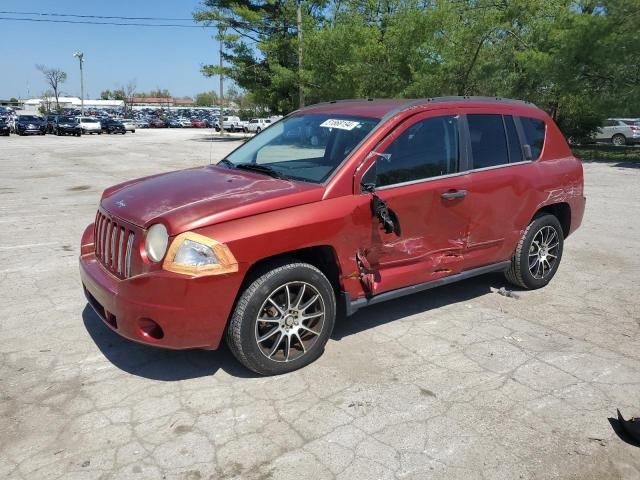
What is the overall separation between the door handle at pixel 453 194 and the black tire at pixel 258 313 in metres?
1.25

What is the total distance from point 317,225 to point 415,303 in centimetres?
Answer: 186

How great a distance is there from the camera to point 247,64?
36625 mm

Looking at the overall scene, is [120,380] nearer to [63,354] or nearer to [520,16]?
[63,354]

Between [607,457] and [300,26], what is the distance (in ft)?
103

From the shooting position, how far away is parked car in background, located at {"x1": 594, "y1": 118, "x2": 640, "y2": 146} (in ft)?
90.8

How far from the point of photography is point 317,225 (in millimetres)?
3643

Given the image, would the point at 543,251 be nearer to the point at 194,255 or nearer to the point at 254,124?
the point at 194,255

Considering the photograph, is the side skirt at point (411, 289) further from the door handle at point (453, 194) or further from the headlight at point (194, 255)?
the headlight at point (194, 255)

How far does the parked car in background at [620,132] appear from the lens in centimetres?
2767

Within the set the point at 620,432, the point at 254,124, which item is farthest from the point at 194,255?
the point at 254,124

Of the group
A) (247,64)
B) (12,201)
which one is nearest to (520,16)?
(247,64)

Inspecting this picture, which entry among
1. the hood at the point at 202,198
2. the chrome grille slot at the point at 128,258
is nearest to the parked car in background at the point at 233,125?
the hood at the point at 202,198

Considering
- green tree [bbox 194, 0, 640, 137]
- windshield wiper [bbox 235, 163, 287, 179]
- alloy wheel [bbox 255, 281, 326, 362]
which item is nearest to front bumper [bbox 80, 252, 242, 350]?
alloy wheel [bbox 255, 281, 326, 362]

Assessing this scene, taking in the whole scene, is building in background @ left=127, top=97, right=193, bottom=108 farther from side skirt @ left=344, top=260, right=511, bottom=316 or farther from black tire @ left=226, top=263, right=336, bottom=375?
black tire @ left=226, top=263, right=336, bottom=375
